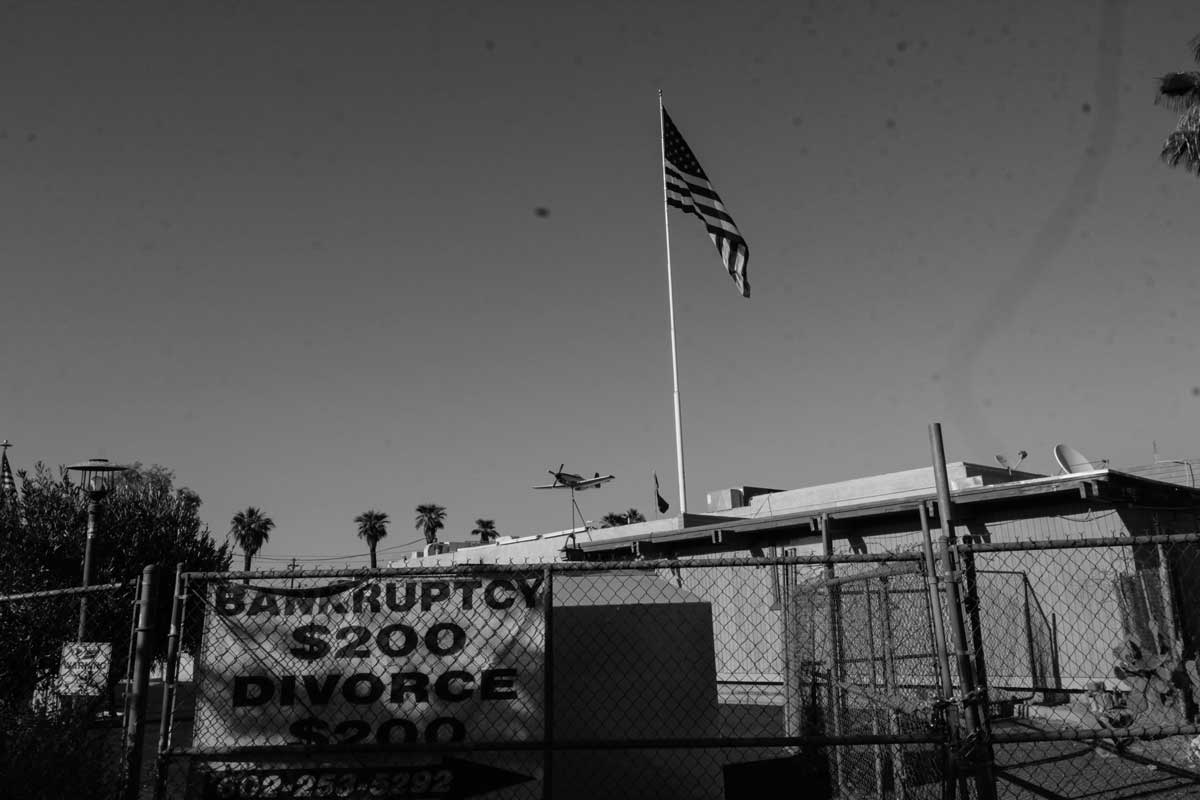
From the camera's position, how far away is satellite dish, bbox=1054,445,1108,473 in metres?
18.3

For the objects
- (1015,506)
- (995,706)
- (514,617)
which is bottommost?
(995,706)

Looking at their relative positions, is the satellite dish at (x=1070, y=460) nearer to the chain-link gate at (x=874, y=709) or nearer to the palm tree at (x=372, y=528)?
the chain-link gate at (x=874, y=709)

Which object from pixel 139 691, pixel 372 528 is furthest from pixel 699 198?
pixel 372 528

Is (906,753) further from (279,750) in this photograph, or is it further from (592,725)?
(279,750)

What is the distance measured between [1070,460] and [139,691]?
18.2m

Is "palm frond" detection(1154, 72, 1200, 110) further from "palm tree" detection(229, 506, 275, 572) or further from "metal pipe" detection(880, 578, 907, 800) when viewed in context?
"palm tree" detection(229, 506, 275, 572)

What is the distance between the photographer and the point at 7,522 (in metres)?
22.1

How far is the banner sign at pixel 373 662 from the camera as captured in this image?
5207mm

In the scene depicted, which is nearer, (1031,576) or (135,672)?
(135,672)

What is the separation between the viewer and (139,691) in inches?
196

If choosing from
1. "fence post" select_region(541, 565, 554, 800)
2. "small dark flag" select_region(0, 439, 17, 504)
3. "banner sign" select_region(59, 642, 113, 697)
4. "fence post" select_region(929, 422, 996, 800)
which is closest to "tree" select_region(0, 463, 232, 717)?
"small dark flag" select_region(0, 439, 17, 504)

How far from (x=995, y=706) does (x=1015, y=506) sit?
3.69 metres

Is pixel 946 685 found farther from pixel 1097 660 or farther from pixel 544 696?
pixel 1097 660

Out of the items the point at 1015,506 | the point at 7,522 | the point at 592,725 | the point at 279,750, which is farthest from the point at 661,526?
the point at 279,750
